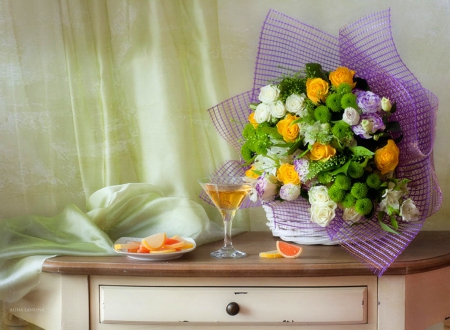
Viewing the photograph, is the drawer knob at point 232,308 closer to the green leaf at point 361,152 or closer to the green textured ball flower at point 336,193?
the green textured ball flower at point 336,193

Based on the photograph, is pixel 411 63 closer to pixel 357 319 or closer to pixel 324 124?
pixel 324 124

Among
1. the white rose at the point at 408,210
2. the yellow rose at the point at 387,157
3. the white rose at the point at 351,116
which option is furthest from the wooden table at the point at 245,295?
the white rose at the point at 351,116

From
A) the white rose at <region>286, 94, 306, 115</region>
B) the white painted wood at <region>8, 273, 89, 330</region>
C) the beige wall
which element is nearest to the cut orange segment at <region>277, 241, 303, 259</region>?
the white rose at <region>286, 94, 306, 115</region>

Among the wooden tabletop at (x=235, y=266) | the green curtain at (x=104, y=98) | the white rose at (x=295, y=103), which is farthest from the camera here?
the green curtain at (x=104, y=98)

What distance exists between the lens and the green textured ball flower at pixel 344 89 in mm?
1338

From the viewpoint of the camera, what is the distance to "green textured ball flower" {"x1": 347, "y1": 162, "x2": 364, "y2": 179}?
4.26ft

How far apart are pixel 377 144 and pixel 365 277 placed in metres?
0.31

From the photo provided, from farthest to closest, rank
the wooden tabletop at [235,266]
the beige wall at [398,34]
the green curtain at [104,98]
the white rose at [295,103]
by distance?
the beige wall at [398,34], the green curtain at [104,98], the white rose at [295,103], the wooden tabletop at [235,266]

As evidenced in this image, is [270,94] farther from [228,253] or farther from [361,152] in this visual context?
[228,253]

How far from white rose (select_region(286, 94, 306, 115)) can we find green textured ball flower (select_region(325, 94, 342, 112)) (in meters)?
0.06

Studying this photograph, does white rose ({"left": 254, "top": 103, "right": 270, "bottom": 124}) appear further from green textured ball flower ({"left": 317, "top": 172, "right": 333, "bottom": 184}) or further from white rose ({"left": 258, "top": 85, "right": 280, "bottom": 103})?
green textured ball flower ({"left": 317, "top": 172, "right": 333, "bottom": 184})

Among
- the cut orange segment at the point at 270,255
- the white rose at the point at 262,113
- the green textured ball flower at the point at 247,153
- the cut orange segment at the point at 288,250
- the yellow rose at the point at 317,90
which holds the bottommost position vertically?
the cut orange segment at the point at 270,255

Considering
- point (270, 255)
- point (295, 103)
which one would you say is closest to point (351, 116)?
point (295, 103)

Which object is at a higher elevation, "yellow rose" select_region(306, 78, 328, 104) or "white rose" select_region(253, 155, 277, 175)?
"yellow rose" select_region(306, 78, 328, 104)
